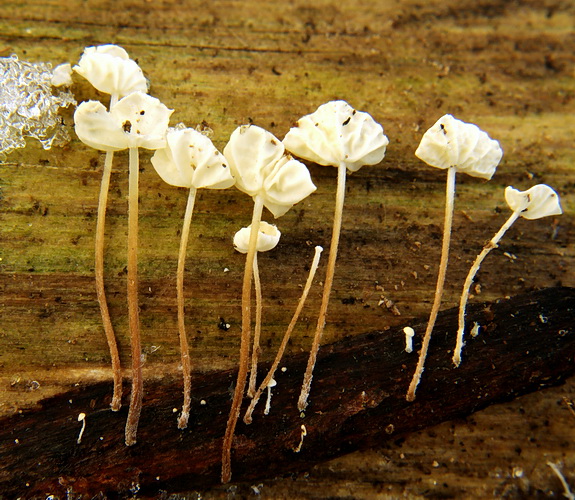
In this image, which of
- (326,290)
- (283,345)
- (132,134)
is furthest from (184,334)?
(132,134)

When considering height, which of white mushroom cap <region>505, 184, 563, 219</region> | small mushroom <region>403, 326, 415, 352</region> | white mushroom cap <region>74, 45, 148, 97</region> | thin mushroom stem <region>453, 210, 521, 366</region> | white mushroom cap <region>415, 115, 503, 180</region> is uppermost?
white mushroom cap <region>74, 45, 148, 97</region>

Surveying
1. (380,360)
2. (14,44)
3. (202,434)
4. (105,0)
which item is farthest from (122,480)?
(105,0)

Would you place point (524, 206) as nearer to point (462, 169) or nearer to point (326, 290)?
point (462, 169)

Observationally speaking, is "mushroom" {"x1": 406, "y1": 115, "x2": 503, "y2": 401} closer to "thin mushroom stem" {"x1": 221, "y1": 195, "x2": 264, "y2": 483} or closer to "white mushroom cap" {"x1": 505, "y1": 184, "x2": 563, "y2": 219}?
"white mushroom cap" {"x1": 505, "y1": 184, "x2": 563, "y2": 219}

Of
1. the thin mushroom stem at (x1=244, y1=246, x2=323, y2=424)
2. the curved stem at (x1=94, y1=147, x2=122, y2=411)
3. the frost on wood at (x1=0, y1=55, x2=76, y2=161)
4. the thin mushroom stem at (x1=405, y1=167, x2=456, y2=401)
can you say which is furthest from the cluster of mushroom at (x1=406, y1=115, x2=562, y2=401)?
the frost on wood at (x1=0, y1=55, x2=76, y2=161)

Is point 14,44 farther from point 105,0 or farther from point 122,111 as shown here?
point 122,111

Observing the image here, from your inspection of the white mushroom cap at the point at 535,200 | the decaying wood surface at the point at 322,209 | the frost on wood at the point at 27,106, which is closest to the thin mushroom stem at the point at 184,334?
the decaying wood surface at the point at 322,209
